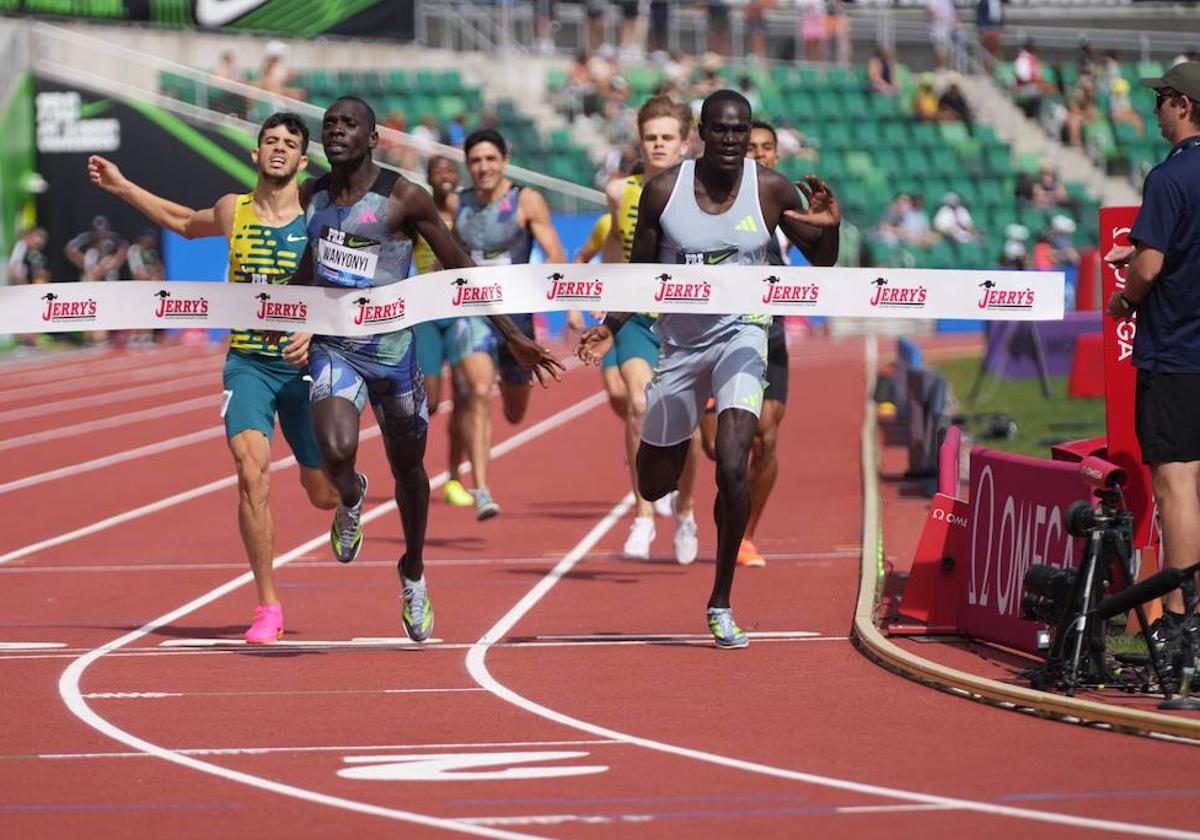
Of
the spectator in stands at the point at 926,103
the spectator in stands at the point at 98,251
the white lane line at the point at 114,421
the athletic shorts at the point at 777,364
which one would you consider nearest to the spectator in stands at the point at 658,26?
the spectator in stands at the point at 926,103

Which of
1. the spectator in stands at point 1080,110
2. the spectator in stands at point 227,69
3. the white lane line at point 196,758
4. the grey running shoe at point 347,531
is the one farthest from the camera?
the spectator in stands at point 1080,110

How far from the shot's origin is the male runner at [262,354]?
9.87 metres

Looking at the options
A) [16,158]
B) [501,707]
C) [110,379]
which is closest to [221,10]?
[16,158]

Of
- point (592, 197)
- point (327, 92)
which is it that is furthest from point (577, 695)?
point (327, 92)

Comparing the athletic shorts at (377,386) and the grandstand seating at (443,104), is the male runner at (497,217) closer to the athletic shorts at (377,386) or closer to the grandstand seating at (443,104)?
the athletic shorts at (377,386)

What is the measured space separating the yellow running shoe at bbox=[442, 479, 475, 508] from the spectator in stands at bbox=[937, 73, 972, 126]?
27620mm

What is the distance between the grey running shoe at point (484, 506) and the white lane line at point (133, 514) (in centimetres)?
209

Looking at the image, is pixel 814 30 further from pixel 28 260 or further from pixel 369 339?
pixel 369 339

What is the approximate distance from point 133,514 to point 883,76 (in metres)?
28.8

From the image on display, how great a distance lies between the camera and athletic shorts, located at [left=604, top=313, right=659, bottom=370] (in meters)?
12.8

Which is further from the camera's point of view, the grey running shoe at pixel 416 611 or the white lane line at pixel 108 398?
the white lane line at pixel 108 398

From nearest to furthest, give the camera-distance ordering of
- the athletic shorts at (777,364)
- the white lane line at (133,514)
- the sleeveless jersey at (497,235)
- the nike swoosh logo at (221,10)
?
the athletic shorts at (777,364) < the white lane line at (133,514) < the sleeveless jersey at (497,235) < the nike swoosh logo at (221,10)

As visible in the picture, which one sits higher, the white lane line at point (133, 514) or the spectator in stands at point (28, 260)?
the spectator in stands at point (28, 260)

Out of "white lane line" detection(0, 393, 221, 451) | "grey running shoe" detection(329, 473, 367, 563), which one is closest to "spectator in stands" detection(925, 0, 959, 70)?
"white lane line" detection(0, 393, 221, 451)
